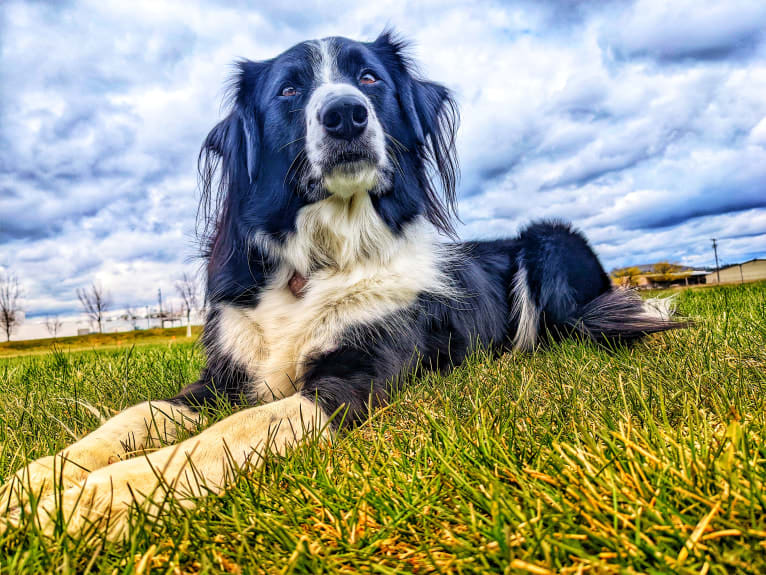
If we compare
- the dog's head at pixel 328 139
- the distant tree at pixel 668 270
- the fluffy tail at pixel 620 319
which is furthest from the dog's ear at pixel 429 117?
the distant tree at pixel 668 270

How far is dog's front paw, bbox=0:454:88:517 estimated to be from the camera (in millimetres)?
1439

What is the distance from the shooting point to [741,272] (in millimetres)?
65312

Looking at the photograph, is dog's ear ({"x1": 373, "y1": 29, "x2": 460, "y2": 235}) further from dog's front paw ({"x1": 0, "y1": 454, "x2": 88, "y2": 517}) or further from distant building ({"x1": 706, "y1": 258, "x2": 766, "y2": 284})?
distant building ({"x1": 706, "y1": 258, "x2": 766, "y2": 284})

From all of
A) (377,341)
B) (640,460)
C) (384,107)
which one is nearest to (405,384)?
(377,341)

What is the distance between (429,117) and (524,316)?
164 centimetres

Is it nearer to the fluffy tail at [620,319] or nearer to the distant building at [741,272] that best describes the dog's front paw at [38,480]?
the fluffy tail at [620,319]

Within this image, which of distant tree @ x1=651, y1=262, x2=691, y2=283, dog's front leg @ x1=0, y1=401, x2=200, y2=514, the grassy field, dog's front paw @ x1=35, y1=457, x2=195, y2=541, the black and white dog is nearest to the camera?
the grassy field

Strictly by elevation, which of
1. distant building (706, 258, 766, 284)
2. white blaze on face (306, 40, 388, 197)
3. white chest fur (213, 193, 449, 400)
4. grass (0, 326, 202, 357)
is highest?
white blaze on face (306, 40, 388, 197)

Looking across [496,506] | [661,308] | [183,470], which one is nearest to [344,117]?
[183,470]

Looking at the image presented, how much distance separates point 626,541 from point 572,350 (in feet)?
8.16

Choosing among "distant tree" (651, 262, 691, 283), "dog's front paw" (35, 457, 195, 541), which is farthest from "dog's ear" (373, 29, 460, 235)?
"distant tree" (651, 262, 691, 283)

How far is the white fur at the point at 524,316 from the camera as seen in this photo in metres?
4.00

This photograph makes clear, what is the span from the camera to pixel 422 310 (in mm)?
3066

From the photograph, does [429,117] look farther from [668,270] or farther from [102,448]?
[668,270]
